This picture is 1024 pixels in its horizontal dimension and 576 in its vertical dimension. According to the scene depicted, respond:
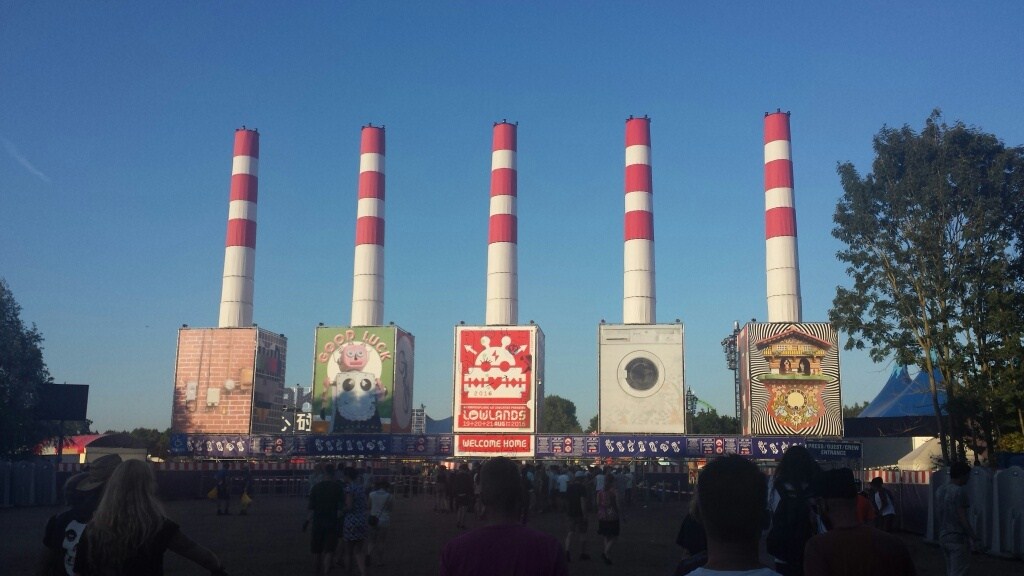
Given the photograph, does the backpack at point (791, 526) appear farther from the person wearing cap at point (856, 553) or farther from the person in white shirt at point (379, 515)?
the person in white shirt at point (379, 515)

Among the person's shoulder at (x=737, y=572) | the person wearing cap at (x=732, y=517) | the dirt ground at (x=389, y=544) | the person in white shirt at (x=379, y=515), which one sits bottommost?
the dirt ground at (x=389, y=544)

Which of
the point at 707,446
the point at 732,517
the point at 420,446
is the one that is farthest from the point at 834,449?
the point at 732,517

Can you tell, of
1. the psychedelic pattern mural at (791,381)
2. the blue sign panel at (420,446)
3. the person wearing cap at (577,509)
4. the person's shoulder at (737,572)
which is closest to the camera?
the person's shoulder at (737,572)

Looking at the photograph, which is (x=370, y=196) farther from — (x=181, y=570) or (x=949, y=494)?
(x=949, y=494)

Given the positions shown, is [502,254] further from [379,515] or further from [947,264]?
[379,515]

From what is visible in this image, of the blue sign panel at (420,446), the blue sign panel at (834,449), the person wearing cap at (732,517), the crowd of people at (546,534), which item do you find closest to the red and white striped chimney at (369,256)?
the blue sign panel at (420,446)

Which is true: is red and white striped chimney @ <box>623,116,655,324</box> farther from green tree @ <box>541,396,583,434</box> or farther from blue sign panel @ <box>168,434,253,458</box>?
green tree @ <box>541,396,583,434</box>

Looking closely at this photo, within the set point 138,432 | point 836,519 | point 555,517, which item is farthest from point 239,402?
point 138,432

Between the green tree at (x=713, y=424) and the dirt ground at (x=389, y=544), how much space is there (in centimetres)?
4932

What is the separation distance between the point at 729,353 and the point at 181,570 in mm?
48018

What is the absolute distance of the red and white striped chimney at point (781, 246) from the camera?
149ft

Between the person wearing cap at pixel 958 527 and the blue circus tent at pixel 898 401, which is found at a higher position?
the blue circus tent at pixel 898 401

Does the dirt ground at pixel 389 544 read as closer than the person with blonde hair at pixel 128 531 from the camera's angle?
No

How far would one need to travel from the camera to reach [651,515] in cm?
2859
